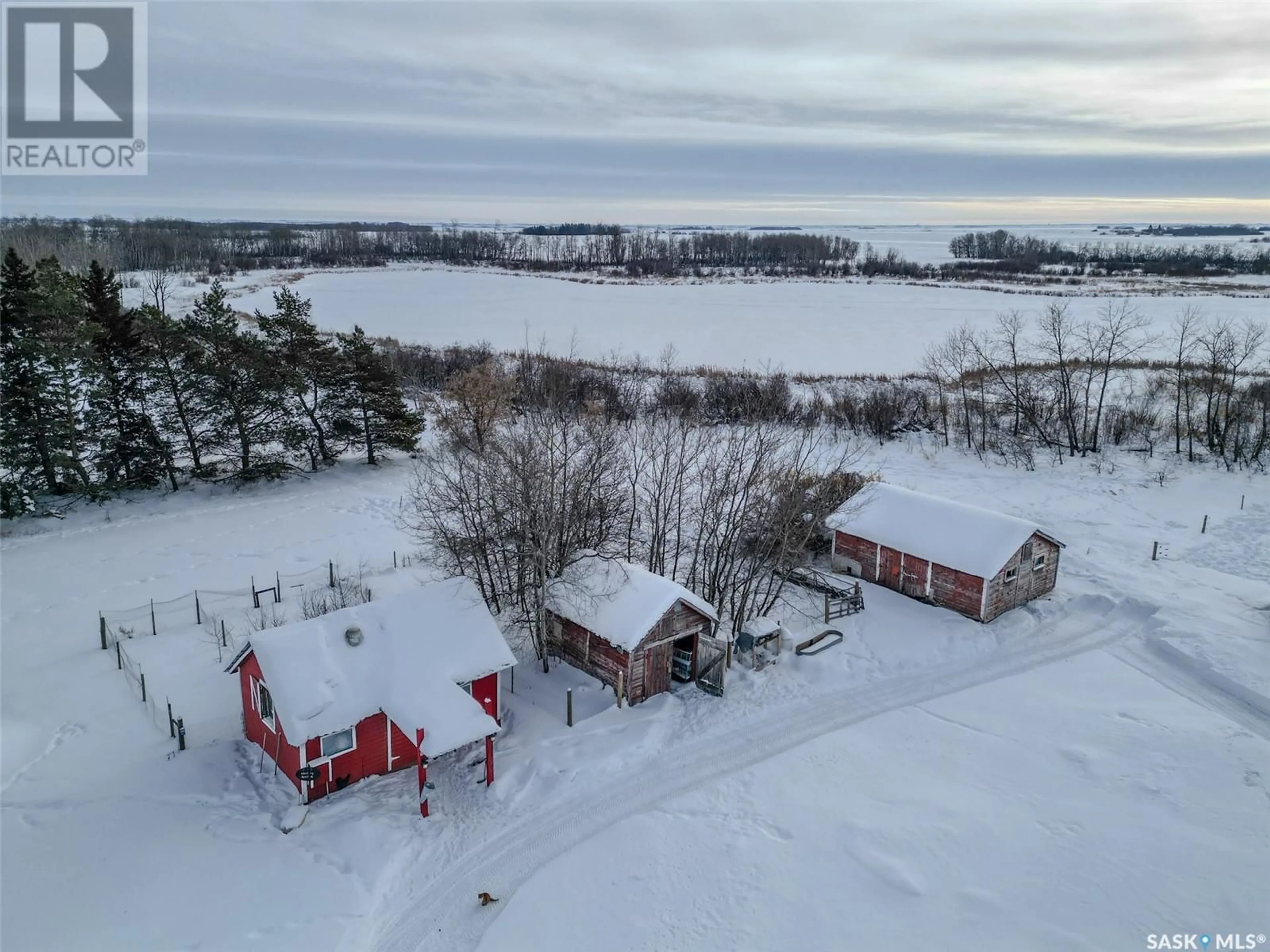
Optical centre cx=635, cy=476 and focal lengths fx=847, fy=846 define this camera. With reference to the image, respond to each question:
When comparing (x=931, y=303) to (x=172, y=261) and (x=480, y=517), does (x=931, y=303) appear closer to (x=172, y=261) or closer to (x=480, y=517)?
(x=480, y=517)

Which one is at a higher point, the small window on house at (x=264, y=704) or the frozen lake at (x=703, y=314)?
the frozen lake at (x=703, y=314)

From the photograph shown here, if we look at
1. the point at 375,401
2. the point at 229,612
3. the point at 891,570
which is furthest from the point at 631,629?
the point at 375,401

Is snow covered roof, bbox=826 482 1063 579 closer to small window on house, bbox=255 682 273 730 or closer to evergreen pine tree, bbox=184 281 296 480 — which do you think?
small window on house, bbox=255 682 273 730

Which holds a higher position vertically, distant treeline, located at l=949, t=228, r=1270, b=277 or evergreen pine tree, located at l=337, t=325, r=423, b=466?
distant treeline, located at l=949, t=228, r=1270, b=277

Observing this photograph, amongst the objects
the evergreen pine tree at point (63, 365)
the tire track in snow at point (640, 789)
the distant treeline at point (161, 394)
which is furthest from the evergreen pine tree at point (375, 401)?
the tire track in snow at point (640, 789)

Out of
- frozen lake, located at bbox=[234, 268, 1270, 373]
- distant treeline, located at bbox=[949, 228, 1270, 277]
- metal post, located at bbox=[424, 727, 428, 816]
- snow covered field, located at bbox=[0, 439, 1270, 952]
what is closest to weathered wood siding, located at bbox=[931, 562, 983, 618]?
snow covered field, located at bbox=[0, 439, 1270, 952]

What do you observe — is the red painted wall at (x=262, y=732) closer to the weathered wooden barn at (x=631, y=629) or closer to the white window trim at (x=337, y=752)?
the white window trim at (x=337, y=752)
